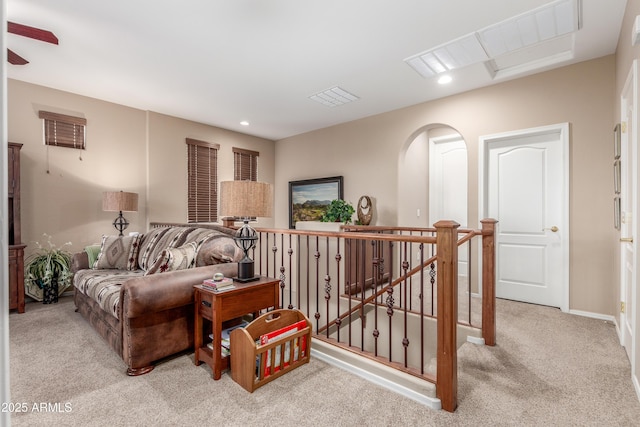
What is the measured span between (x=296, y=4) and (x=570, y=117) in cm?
316

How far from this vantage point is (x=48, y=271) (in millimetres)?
3627

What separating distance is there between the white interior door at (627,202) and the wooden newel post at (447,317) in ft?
4.68

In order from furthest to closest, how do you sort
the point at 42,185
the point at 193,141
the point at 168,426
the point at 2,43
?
1. the point at 193,141
2. the point at 42,185
3. the point at 168,426
4. the point at 2,43

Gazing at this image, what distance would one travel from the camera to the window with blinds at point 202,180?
208 inches

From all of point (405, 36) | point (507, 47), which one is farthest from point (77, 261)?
point (507, 47)

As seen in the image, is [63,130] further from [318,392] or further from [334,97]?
[318,392]

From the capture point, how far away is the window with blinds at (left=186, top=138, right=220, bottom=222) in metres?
5.28

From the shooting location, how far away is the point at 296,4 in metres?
2.41

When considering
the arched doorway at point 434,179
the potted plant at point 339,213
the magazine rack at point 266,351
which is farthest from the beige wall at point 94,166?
the arched doorway at point 434,179

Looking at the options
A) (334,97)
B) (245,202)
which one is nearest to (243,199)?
(245,202)

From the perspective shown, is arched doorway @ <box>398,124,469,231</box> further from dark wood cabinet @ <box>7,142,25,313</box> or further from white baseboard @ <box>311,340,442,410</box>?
dark wood cabinet @ <box>7,142,25,313</box>

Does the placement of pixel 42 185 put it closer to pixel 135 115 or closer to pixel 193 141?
pixel 135 115

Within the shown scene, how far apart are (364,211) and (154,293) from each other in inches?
140

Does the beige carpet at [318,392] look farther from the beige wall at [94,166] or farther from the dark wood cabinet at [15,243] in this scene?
the beige wall at [94,166]
